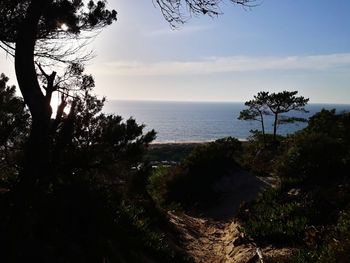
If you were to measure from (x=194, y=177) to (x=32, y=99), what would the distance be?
1442 centimetres

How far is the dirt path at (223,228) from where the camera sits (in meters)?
11.7

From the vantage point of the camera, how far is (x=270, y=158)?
31219 mm

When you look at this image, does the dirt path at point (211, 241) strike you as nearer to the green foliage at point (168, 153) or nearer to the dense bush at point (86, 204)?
the dense bush at point (86, 204)

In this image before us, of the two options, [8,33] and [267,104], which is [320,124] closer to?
[267,104]

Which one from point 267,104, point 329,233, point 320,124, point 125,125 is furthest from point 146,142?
point 267,104

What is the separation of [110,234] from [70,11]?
4577 millimetres

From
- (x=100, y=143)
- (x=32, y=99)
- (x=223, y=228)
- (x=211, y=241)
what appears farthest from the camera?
(x=223, y=228)

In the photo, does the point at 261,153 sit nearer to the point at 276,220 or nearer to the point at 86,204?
the point at 276,220

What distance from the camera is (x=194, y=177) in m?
20.7

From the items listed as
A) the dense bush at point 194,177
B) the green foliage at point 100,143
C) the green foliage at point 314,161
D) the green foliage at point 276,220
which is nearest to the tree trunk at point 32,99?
the green foliage at point 100,143

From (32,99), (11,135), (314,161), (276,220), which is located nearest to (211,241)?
(276,220)

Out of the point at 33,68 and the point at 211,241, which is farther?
the point at 211,241

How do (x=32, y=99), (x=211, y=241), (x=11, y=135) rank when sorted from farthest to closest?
(x=211, y=241)
(x=11, y=135)
(x=32, y=99)

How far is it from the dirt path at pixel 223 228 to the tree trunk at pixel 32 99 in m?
5.89
